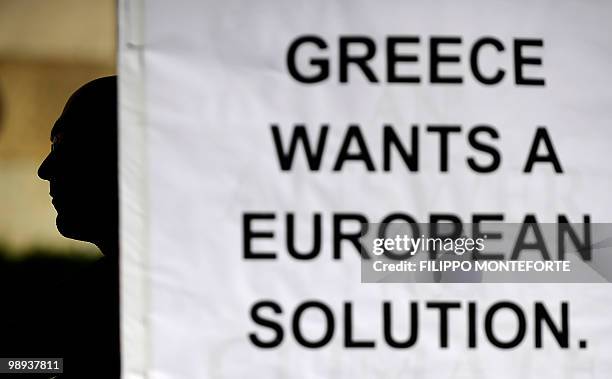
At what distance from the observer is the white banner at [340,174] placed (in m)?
1.65

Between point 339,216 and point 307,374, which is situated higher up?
point 339,216

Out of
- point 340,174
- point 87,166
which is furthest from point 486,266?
point 87,166

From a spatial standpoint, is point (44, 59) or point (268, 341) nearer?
point (268, 341)

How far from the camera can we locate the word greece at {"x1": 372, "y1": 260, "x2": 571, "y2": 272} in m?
1.69

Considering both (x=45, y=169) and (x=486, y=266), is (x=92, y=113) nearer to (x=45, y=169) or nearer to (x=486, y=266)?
Result: (x=45, y=169)

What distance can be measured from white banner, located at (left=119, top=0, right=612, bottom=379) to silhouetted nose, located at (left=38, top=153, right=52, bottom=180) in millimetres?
903

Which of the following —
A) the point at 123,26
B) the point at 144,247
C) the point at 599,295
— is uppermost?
the point at 123,26

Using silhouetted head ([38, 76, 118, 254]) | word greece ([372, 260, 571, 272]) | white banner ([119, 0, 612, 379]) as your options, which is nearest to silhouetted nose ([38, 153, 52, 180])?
silhouetted head ([38, 76, 118, 254])

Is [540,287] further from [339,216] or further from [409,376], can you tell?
[339,216]

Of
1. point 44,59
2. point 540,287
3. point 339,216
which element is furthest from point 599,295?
point 44,59

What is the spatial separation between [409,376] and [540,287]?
0.99ft

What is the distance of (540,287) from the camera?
169cm

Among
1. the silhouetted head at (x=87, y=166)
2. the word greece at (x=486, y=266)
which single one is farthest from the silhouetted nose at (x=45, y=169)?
the word greece at (x=486, y=266)

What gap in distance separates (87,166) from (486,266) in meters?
1.18
